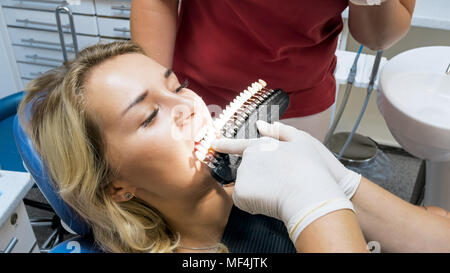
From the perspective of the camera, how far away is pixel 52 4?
2518 millimetres

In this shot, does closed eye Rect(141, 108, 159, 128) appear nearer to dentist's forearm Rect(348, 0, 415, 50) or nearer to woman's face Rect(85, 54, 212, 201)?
woman's face Rect(85, 54, 212, 201)

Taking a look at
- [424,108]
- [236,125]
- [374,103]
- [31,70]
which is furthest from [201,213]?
[31,70]

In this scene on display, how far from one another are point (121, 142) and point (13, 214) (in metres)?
0.53

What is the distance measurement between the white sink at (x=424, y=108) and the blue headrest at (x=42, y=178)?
1015 millimetres

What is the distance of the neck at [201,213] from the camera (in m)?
1.02

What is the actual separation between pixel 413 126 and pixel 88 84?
0.93 metres

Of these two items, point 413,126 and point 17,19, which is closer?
point 413,126

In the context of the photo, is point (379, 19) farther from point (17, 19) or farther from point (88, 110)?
point (17, 19)

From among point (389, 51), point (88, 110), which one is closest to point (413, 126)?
point (88, 110)

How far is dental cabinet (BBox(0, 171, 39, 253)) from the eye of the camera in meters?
1.06

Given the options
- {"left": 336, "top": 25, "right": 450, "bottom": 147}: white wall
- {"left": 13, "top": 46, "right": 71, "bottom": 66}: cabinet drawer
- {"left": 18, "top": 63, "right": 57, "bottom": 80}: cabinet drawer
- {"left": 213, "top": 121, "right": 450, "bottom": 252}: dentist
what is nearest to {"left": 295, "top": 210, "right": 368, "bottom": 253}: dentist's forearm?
{"left": 213, "top": 121, "right": 450, "bottom": 252}: dentist

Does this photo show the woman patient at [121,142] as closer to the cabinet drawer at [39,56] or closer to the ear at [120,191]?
the ear at [120,191]

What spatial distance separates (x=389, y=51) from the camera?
2.34m

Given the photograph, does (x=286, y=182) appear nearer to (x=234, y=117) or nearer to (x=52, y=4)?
(x=234, y=117)
